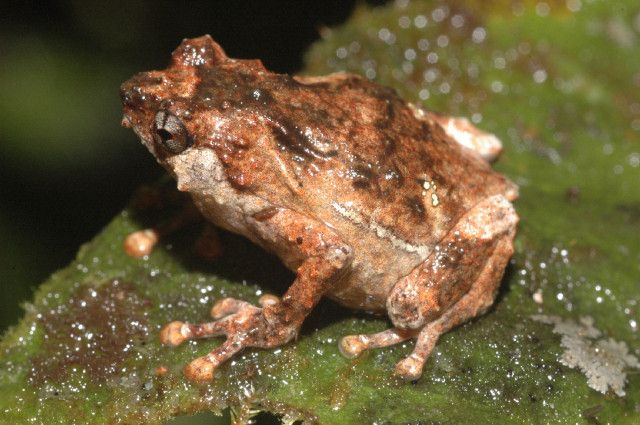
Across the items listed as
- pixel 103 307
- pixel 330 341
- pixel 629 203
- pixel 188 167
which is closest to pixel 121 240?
pixel 103 307

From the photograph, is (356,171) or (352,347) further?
(352,347)

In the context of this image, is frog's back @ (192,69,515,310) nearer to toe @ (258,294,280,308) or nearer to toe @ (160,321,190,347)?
toe @ (258,294,280,308)

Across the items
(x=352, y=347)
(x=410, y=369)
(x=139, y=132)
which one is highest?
(x=139, y=132)

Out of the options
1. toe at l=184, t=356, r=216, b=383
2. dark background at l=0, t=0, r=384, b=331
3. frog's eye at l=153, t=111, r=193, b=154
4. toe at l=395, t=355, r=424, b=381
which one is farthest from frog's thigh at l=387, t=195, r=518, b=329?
dark background at l=0, t=0, r=384, b=331

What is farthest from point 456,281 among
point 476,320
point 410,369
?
point 410,369

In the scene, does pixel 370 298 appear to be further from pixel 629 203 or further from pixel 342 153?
pixel 629 203

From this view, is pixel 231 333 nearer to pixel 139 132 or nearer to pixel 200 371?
pixel 200 371
